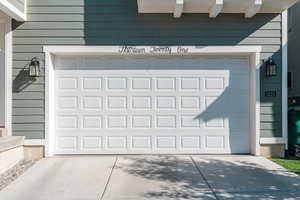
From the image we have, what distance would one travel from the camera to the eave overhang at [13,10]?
551 centimetres

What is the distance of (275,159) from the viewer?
21.0 ft

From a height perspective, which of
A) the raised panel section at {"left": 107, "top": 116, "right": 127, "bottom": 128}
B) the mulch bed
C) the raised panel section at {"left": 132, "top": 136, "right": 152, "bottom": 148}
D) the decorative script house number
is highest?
the decorative script house number

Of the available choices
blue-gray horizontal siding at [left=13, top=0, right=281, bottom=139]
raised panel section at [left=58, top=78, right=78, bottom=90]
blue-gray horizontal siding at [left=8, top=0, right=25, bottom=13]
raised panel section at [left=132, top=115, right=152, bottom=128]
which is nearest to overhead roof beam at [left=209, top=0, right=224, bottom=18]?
blue-gray horizontal siding at [left=13, top=0, right=281, bottom=139]

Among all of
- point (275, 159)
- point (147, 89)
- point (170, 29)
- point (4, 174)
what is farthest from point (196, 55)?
point (4, 174)

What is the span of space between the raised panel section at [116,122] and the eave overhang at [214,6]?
242cm

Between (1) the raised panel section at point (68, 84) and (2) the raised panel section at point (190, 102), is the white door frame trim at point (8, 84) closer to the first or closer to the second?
(1) the raised panel section at point (68, 84)

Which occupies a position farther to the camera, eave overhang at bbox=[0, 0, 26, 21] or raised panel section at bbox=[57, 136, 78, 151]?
raised panel section at bbox=[57, 136, 78, 151]

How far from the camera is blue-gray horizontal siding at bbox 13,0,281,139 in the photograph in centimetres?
647

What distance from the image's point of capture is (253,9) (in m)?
6.29

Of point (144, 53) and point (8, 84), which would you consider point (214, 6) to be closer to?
point (144, 53)

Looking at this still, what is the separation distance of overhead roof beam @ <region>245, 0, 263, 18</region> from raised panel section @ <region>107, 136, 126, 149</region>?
389 centimetres

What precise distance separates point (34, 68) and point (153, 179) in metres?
3.54

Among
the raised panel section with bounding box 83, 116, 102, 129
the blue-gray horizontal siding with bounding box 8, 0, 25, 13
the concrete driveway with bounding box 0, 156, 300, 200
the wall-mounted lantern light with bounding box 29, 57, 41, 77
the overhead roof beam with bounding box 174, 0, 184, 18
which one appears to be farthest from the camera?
the raised panel section with bounding box 83, 116, 102, 129

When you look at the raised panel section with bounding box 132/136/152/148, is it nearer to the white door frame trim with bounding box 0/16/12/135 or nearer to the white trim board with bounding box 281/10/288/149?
the white door frame trim with bounding box 0/16/12/135
